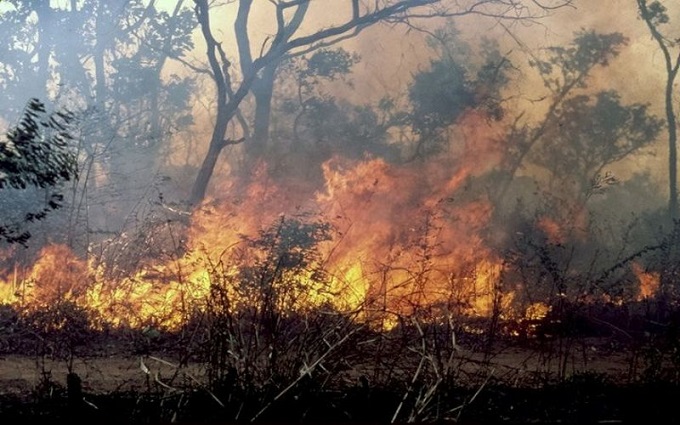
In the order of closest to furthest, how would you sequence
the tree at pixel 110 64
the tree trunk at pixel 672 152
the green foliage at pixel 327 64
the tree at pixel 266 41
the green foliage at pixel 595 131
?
the tree at pixel 266 41
the tree at pixel 110 64
the green foliage at pixel 327 64
the tree trunk at pixel 672 152
the green foliage at pixel 595 131

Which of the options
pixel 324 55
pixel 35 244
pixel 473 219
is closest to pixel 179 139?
pixel 324 55

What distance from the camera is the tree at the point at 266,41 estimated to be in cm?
1304

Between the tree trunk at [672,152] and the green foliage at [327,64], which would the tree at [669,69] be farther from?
the green foliage at [327,64]

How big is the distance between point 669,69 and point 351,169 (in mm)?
8744

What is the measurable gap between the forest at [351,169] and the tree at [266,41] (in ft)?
0.22

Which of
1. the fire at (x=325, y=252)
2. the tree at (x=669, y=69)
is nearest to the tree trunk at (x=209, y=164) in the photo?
the fire at (x=325, y=252)

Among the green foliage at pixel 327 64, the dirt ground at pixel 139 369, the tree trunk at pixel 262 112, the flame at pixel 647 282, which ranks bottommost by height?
the dirt ground at pixel 139 369

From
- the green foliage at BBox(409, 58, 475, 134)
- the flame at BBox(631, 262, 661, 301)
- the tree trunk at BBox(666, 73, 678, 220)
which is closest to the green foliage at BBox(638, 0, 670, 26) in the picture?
the tree trunk at BBox(666, 73, 678, 220)

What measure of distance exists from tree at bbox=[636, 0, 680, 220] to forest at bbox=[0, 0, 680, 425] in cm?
6

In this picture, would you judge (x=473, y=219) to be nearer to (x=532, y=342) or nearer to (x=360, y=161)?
(x=360, y=161)

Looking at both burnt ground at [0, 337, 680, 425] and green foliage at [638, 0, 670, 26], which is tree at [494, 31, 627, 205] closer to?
green foliage at [638, 0, 670, 26]

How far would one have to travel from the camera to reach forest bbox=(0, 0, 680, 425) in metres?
9.62

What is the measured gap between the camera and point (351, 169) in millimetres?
13852

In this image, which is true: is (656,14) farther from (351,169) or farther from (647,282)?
(351,169)
